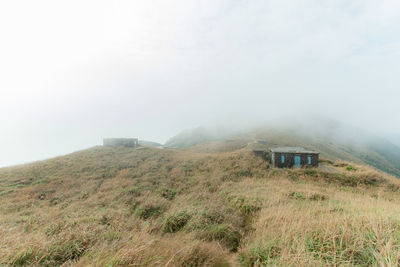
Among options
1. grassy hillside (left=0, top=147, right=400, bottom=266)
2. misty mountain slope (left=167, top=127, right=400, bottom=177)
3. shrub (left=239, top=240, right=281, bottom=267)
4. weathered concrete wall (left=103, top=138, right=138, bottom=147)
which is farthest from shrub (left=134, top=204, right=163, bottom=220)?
misty mountain slope (left=167, top=127, right=400, bottom=177)

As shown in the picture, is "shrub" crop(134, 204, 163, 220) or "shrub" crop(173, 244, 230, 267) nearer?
"shrub" crop(173, 244, 230, 267)

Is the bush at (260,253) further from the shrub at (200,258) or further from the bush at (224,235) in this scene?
the bush at (224,235)

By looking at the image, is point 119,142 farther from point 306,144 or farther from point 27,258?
point 306,144

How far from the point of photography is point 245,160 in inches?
844

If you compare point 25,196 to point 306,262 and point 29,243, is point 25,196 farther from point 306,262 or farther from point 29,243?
point 306,262

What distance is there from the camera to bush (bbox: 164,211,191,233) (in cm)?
575

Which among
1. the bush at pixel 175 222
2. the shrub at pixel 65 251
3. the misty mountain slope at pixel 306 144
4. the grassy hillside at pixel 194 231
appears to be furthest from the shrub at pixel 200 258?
the misty mountain slope at pixel 306 144

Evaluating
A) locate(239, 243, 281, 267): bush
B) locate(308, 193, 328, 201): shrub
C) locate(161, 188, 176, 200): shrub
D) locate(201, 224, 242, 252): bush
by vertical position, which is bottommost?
locate(161, 188, 176, 200): shrub

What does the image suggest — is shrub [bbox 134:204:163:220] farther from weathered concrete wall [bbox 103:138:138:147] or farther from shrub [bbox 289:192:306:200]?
weathered concrete wall [bbox 103:138:138:147]

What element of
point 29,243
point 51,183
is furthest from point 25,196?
point 29,243

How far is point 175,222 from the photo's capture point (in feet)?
19.6

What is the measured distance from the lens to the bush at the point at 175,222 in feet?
18.9

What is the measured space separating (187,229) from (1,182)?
21.7m

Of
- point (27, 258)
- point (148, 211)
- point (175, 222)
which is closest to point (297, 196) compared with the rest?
point (175, 222)
